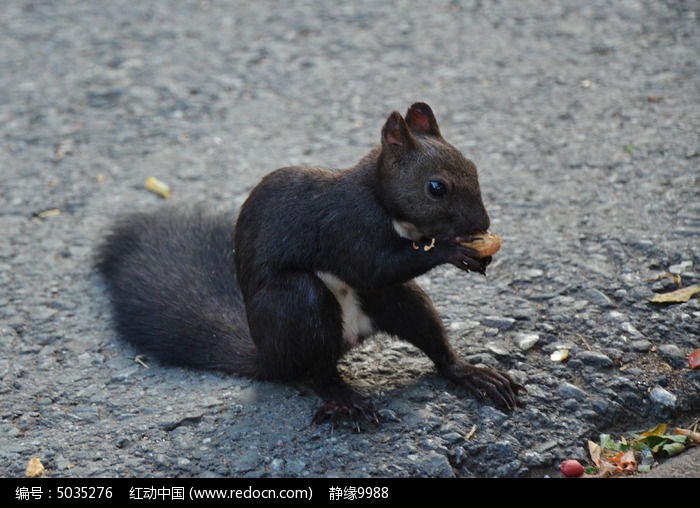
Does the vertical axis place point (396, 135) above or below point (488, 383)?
above

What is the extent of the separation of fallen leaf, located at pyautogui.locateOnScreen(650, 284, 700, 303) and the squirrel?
669 millimetres

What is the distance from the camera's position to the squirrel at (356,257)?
2668mm

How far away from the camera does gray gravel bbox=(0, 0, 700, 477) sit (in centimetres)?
272

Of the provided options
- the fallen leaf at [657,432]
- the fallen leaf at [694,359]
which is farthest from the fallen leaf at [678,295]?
the fallen leaf at [657,432]

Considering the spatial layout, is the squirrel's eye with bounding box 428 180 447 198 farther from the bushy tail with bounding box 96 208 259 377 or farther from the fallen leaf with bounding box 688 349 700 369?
the fallen leaf with bounding box 688 349 700 369

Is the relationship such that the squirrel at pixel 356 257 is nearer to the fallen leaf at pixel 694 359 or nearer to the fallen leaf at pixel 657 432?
the fallen leaf at pixel 657 432

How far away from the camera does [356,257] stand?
269 cm

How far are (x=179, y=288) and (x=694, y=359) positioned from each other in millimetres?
1612

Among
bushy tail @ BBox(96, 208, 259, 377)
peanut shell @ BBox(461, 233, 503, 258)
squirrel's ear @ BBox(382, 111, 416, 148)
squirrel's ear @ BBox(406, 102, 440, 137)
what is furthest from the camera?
bushy tail @ BBox(96, 208, 259, 377)

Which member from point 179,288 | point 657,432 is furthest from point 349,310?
point 657,432

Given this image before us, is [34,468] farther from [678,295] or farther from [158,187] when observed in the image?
[678,295]

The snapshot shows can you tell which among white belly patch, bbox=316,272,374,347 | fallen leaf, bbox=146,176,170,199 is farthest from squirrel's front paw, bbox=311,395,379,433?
fallen leaf, bbox=146,176,170,199

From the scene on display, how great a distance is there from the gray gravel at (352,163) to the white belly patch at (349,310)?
0.61 feet
